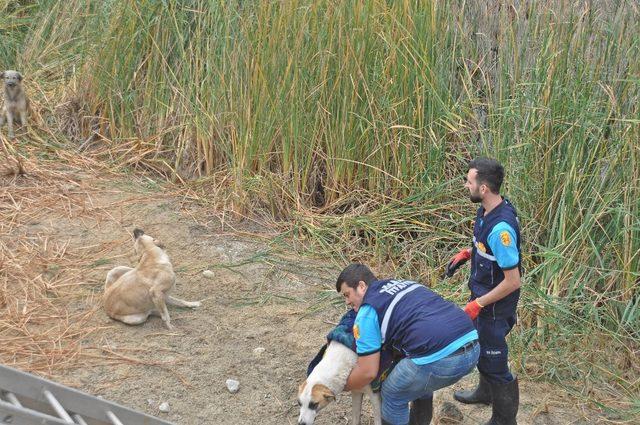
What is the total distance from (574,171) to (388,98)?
5.95 feet

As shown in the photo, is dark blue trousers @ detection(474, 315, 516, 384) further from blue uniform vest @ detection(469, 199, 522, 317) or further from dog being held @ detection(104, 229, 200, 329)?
dog being held @ detection(104, 229, 200, 329)

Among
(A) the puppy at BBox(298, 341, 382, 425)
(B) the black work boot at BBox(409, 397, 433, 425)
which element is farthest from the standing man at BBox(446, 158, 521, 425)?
(A) the puppy at BBox(298, 341, 382, 425)

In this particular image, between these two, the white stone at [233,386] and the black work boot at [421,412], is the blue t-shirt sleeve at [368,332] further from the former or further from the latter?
the white stone at [233,386]

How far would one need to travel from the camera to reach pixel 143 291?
627 centimetres

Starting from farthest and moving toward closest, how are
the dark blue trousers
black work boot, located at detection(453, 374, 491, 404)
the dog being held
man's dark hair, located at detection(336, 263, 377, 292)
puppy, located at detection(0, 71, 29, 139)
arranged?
puppy, located at detection(0, 71, 29, 139) → the dog being held → black work boot, located at detection(453, 374, 491, 404) → the dark blue trousers → man's dark hair, located at detection(336, 263, 377, 292)

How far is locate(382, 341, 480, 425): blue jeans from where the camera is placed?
189 inches

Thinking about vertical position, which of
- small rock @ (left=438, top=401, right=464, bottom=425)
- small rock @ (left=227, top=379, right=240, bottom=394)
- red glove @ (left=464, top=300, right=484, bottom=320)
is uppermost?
red glove @ (left=464, top=300, right=484, bottom=320)

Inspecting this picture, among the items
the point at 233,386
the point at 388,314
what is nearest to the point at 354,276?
the point at 388,314

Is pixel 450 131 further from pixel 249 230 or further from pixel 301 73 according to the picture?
pixel 249 230

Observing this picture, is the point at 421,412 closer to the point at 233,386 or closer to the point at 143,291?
the point at 233,386

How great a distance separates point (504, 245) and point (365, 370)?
1.03 m

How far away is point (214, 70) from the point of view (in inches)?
333

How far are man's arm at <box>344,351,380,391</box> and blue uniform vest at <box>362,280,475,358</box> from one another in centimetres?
12

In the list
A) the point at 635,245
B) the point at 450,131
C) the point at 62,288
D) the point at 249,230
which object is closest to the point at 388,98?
the point at 450,131
